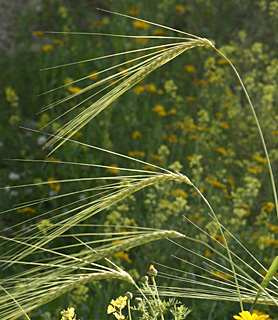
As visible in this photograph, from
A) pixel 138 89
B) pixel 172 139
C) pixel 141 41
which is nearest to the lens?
pixel 172 139

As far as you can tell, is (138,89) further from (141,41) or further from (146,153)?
(141,41)

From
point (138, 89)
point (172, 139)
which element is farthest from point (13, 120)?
point (172, 139)

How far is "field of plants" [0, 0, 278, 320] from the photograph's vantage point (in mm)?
2551

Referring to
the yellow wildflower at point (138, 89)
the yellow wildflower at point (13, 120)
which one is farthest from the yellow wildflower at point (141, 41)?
the yellow wildflower at point (13, 120)

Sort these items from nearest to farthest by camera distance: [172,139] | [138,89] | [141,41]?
[172,139] < [138,89] < [141,41]

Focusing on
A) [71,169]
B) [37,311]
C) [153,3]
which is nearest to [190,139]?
[71,169]

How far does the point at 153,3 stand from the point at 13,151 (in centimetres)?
207

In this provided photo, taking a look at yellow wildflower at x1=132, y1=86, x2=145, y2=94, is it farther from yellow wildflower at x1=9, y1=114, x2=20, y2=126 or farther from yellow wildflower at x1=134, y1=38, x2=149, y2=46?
yellow wildflower at x1=9, y1=114, x2=20, y2=126

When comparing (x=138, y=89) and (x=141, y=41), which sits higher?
(x=141, y=41)

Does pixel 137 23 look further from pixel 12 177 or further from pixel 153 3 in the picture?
pixel 12 177

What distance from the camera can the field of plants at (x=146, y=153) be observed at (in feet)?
8.37

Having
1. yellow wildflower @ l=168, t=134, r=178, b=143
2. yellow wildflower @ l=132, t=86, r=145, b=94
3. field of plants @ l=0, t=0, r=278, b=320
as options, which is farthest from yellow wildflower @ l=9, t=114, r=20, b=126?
yellow wildflower @ l=168, t=134, r=178, b=143

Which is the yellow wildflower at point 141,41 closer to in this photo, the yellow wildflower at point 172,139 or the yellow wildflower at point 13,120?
the yellow wildflower at point 172,139

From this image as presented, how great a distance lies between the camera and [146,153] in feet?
11.7
